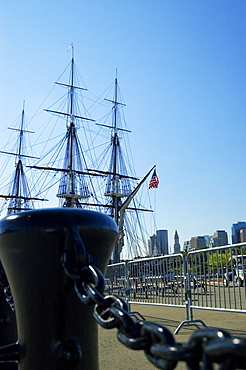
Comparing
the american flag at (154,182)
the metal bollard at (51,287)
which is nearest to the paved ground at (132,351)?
the metal bollard at (51,287)

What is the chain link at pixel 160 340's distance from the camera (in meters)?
0.62

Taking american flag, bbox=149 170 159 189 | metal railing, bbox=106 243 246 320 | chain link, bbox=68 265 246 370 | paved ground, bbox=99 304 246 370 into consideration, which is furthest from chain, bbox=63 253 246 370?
american flag, bbox=149 170 159 189

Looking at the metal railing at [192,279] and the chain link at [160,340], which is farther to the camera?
the metal railing at [192,279]

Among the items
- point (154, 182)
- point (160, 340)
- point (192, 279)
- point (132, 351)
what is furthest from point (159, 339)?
point (154, 182)

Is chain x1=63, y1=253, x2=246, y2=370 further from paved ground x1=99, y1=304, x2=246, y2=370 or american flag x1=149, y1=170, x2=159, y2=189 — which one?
american flag x1=149, y1=170, x2=159, y2=189

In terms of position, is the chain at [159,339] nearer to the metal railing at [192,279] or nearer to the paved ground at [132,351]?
the paved ground at [132,351]

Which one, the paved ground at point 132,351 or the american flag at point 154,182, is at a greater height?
the american flag at point 154,182

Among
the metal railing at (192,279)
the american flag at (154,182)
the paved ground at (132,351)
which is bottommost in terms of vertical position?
the paved ground at (132,351)

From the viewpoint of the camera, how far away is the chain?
2.03 ft

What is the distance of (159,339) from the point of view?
30.4 inches

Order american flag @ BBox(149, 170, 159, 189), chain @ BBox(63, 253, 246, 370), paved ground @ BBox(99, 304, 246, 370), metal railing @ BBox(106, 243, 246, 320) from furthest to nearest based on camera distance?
american flag @ BBox(149, 170, 159, 189), metal railing @ BBox(106, 243, 246, 320), paved ground @ BBox(99, 304, 246, 370), chain @ BBox(63, 253, 246, 370)

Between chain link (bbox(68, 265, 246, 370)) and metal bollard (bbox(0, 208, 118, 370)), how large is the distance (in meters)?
0.11

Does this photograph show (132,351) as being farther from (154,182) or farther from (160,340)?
(154,182)

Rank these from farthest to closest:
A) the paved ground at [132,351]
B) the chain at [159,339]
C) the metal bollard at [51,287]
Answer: the paved ground at [132,351], the metal bollard at [51,287], the chain at [159,339]
